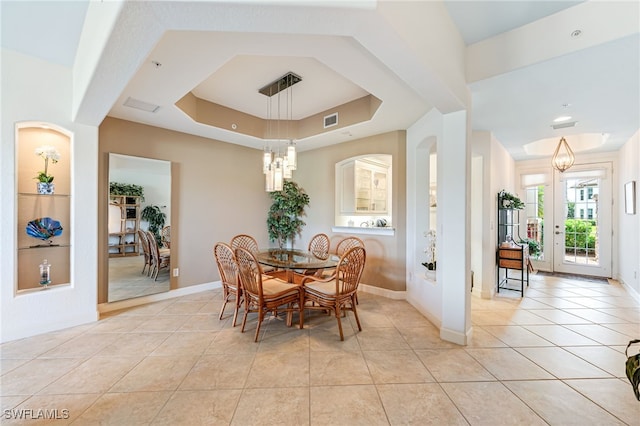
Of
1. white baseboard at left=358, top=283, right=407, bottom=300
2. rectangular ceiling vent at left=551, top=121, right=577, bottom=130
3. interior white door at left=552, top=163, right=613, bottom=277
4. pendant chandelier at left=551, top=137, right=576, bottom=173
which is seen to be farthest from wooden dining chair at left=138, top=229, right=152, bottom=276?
interior white door at left=552, top=163, right=613, bottom=277

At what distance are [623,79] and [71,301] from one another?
6.03 m

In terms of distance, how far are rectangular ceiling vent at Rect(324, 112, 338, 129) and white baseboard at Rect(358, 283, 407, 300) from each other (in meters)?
2.72

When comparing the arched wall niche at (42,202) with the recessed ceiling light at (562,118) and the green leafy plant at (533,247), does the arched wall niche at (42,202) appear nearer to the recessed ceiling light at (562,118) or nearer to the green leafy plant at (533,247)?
the recessed ceiling light at (562,118)

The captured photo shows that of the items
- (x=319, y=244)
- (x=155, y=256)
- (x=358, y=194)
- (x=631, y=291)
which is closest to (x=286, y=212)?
(x=319, y=244)

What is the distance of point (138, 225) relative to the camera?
11.6 ft

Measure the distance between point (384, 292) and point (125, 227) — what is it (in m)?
3.90

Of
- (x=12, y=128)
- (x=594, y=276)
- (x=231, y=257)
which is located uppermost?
(x=12, y=128)

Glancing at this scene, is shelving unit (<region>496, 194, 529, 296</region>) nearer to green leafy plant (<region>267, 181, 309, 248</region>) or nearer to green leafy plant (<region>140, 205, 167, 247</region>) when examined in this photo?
green leafy plant (<region>267, 181, 309, 248</region>)

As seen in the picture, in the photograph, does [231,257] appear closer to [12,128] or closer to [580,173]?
[12,128]

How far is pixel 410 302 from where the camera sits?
3.62 meters

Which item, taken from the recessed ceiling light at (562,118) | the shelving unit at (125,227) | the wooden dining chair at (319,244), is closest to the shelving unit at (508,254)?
the recessed ceiling light at (562,118)

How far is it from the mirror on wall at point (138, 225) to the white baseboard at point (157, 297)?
65mm

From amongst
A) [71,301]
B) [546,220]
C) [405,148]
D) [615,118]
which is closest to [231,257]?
[71,301]

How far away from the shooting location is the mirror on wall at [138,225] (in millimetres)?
3348
